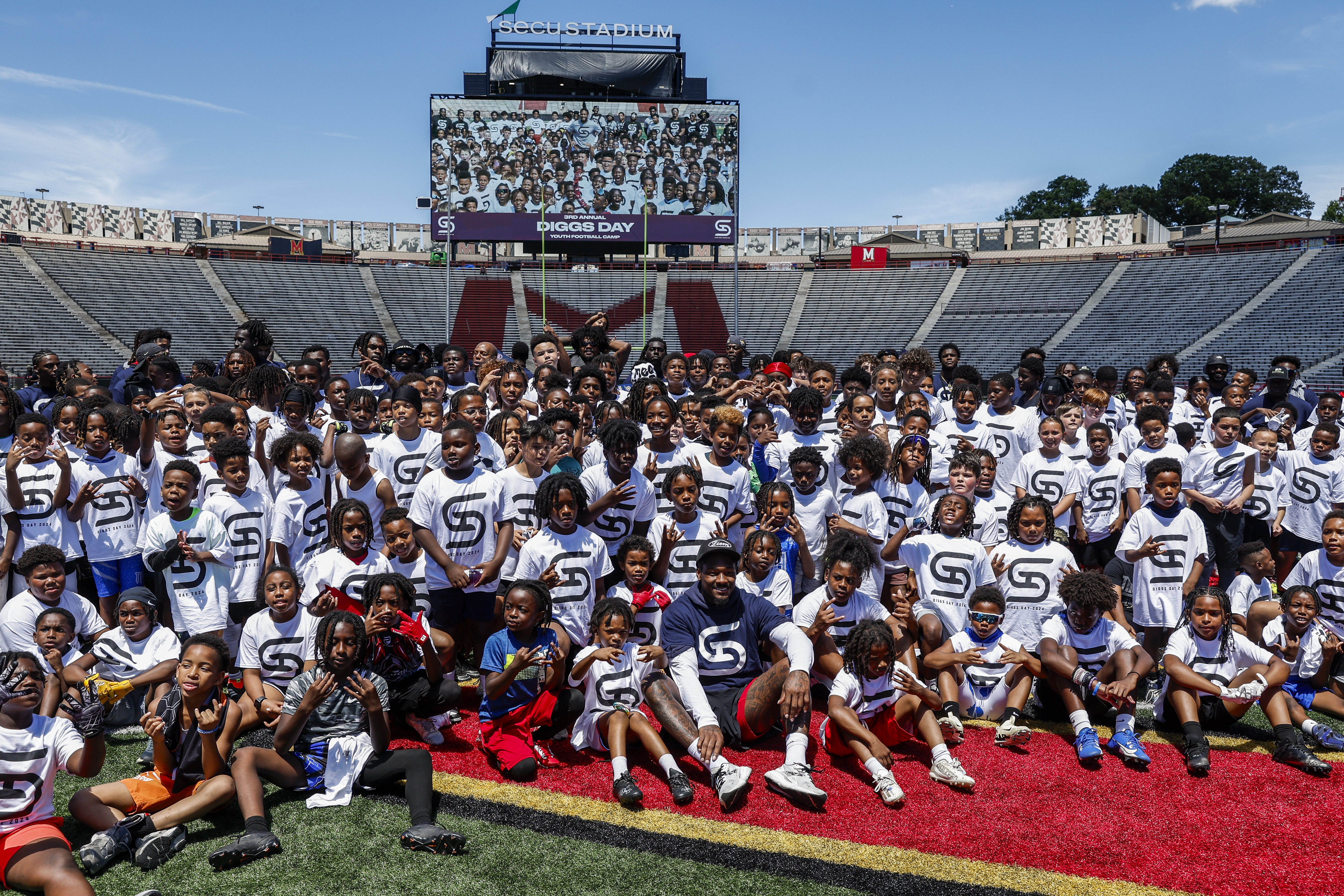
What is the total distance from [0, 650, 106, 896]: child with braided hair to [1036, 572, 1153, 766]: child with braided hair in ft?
16.2

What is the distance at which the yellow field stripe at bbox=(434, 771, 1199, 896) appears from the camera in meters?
4.11

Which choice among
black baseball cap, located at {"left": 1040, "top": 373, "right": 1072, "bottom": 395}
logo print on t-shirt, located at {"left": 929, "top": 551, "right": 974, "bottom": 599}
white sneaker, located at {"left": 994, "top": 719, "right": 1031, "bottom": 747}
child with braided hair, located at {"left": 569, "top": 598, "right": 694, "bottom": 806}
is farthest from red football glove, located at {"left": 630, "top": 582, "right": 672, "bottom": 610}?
black baseball cap, located at {"left": 1040, "top": 373, "right": 1072, "bottom": 395}

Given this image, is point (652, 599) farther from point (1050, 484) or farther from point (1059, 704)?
point (1050, 484)

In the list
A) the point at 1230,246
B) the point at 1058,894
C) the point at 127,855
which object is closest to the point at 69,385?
the point at 127,855

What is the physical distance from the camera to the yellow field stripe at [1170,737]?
543 cm

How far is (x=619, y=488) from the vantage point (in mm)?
5945

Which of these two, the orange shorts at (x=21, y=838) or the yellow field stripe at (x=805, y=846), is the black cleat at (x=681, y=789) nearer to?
the yellow field stripe at (x=805, y=846)

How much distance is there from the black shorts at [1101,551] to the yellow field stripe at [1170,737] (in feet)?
6.11

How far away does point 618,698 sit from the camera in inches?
202

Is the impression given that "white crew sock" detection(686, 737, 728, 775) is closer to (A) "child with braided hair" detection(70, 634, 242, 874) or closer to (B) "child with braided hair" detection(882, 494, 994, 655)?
(B) "child with braided hair" detection(882, 494, 994, 655)

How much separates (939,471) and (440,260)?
1367 inches

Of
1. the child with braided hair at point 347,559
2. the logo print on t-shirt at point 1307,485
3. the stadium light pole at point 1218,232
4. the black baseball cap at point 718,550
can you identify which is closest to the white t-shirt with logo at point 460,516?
the child with braided hair at point 347,559

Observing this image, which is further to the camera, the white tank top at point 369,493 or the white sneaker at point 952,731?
the white tank top at point 369,493

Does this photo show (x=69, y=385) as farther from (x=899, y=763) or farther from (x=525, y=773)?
(x=899, y=763)
